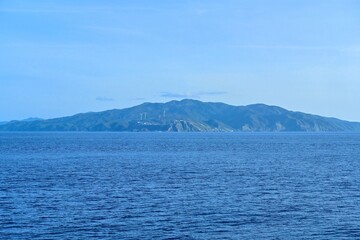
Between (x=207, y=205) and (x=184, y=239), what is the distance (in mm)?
12582

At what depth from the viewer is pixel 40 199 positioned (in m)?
52.1

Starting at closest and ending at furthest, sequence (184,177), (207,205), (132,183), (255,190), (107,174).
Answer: (207,205) → (255,190) → (132,183) → (184,177) → (107,174)

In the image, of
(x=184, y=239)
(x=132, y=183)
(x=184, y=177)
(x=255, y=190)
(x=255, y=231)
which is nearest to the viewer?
(x=184, y=239)

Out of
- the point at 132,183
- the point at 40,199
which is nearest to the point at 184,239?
the point at 40,199

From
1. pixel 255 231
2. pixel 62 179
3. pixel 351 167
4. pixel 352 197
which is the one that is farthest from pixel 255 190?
pixel 351 167

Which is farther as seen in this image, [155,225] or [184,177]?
[184,177]

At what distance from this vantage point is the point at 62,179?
230 ft

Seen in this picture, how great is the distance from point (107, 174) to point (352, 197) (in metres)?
35.9

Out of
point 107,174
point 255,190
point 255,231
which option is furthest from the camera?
point 107,174

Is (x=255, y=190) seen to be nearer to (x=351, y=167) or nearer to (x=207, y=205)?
(x=207, y=205)

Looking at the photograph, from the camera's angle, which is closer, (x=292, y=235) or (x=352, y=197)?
(x=292, y=235)

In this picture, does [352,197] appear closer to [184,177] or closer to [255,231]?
[255,231]

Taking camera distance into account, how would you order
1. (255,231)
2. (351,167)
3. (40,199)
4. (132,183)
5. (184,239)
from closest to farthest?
(184,239) < (255,231) < (40,199) < (132,183) < (351,167)

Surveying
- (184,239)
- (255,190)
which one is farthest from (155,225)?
(255,190)
